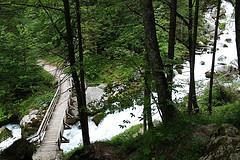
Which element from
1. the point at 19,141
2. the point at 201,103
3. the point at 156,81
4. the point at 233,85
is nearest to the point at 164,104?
the point at 156,81

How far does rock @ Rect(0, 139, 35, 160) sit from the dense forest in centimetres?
3

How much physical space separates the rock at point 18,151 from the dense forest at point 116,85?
3cm

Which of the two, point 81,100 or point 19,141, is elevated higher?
point 81,100

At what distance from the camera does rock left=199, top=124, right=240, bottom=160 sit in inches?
228

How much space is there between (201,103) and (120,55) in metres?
9.04

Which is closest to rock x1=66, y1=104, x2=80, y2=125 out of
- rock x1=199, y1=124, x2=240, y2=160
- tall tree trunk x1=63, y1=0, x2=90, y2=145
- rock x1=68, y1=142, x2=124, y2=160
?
tall tree trunk x1=63, y1=0, x2=90, y2=145

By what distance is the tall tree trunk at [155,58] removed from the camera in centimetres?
785

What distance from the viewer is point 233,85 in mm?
18797

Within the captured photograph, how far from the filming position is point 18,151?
12023mm

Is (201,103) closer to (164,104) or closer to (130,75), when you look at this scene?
(130,75)

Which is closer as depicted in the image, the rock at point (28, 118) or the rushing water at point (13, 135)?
the rushing water at point (13, 135)

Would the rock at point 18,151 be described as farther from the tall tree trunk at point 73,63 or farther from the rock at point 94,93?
the rock at point 94,93

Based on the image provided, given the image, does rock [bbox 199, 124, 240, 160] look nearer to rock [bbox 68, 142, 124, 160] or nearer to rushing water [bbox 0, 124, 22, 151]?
rock [bbox 68, 142, 124, 160]

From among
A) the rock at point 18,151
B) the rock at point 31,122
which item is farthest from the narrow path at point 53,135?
the rock at point 18,151
